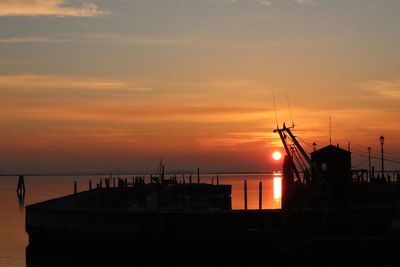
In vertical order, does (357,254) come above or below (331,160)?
below

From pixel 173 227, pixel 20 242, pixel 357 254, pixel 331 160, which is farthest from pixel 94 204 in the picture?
pixel 357 254

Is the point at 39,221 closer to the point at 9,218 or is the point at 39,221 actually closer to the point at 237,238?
the point at 237,238

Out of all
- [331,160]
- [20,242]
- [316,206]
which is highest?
[331,160]

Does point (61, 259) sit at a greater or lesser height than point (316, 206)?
lesser

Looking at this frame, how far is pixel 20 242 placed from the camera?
5222 centimetres

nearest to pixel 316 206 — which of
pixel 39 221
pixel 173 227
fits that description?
pixel 173 227

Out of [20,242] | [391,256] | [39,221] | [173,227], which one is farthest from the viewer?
[20,242]

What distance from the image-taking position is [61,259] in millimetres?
41062

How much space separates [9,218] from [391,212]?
5125cm

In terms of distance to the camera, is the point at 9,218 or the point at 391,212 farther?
the point at 9,218

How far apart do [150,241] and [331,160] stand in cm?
1312

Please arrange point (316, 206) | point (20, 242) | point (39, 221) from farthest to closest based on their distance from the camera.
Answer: point (20, 242)
point (39, 221)
point (316, 206)

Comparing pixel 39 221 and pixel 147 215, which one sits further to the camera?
pixel 39 221

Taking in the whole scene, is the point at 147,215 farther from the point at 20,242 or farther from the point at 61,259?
the point at 20,242
